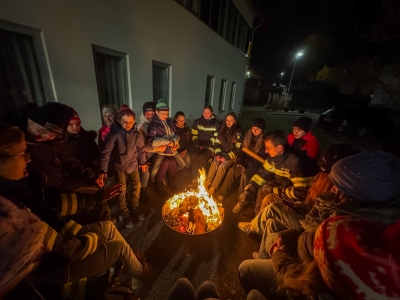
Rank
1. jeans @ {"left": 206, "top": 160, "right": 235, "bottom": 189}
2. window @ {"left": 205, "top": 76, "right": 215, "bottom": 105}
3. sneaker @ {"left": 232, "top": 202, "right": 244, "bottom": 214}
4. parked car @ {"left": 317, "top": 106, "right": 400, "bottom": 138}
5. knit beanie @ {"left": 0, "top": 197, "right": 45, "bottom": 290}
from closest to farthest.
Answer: knit beanie @ {"left": 0, "top": 197, "right": 45, "bottom": 290}, sneaker @ {"left": 232, "top": 202, "right": 244, "bottom": 214}, jeans @ {"left": 206, "top": 160, "right": 235, "bottom": 189}, window @ {"left": 205, "top": 76, "right": 215, "bottom": 105}, parked car @ {"left": 317, "top": 106, "right": 400, "bottom": 138}

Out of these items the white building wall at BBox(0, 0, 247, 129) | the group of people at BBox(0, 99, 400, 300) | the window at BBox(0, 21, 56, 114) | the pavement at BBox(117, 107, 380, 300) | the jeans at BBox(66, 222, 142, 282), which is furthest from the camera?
the white building wall at BBox(0, 0, 247, 129)

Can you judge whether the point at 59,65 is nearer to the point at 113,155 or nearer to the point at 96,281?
the point at 113,155

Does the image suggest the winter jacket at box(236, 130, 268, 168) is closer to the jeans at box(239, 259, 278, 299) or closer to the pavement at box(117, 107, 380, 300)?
the pavement at box(117, 107, 380, 300)

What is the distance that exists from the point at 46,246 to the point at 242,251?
253 cm

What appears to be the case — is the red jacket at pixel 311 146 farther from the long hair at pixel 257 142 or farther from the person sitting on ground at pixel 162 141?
the person sitting on ground at pixel 162 141

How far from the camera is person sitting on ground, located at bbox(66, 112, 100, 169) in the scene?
8.97 feet

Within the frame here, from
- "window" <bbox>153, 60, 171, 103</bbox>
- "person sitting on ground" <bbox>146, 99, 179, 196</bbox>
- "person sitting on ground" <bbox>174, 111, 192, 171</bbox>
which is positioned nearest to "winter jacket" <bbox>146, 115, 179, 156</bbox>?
"person sitting on ground" <bbox>146, 99, 179, 196</bbox>

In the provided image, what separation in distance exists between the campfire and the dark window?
9.66 feet

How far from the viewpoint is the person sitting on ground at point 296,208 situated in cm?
229

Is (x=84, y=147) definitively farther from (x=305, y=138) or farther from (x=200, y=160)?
(x=305, y=138)

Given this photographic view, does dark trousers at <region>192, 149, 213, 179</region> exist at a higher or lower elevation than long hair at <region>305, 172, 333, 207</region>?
lower

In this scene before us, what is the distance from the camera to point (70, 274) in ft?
4.77

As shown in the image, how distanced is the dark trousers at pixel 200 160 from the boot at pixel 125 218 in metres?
2.06

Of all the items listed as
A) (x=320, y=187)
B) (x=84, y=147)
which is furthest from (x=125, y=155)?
(x=320, y=187)
